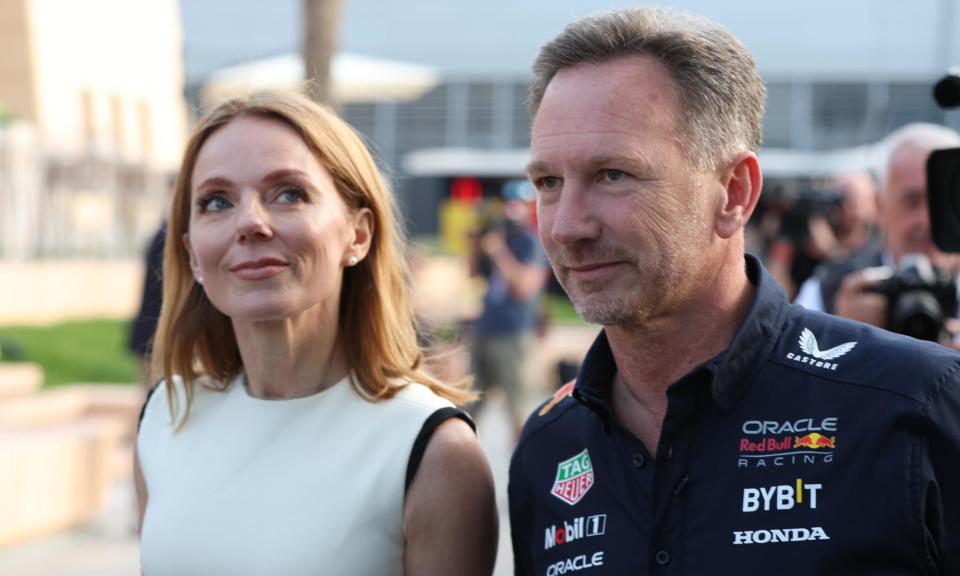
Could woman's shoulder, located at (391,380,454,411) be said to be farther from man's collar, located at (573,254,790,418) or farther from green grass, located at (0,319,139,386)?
green grass, located at (0,319,139,386)

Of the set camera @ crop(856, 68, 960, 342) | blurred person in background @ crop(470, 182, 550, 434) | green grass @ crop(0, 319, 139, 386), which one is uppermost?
camera @ crop(856, 68, 960, 342)

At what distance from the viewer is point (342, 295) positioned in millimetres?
3121

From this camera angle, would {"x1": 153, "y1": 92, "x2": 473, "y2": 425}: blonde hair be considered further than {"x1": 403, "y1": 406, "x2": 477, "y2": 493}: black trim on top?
Yes

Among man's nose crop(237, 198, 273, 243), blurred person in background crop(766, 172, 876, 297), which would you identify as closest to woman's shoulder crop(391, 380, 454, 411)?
man's nose crop(237, 198, 273, 243)

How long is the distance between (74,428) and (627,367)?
23.6 ft

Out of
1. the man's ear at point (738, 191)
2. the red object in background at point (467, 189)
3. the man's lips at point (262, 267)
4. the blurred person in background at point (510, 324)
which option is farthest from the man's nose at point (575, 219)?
the red object in background at point (467, 189)

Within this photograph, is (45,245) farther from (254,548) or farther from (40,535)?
(254,548)

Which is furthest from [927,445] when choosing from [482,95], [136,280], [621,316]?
[482,95]

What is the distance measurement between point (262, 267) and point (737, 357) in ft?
3.57

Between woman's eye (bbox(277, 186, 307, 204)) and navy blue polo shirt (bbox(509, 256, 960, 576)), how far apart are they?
0.82 metres

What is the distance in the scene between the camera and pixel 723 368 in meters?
2.25

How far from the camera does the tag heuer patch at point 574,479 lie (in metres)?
2.39

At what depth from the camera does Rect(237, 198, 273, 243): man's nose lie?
2818 millimetres

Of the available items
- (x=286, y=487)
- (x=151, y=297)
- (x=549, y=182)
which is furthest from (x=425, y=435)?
(x=151, y=297)
